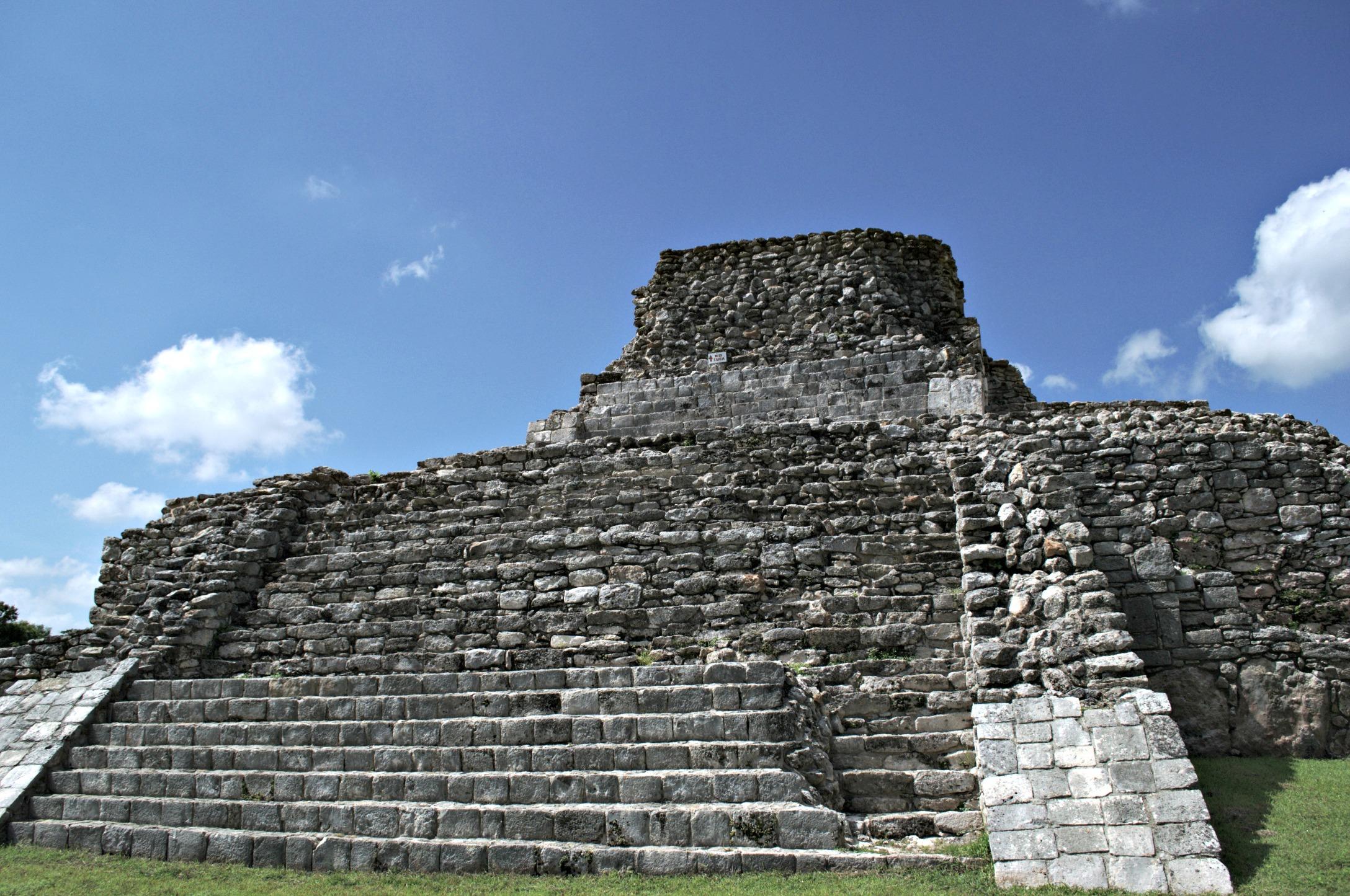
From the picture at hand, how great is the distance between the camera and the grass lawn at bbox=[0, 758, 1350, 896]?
18.3ft

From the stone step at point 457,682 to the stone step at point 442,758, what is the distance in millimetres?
610

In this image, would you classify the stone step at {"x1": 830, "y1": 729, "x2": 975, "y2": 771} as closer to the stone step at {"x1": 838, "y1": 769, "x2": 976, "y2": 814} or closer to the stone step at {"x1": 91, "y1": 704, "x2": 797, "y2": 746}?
the stone step at {"x1": 838, "y1": 769, "x2": 976, "y2": 814}

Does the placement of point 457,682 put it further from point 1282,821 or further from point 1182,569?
point 1182,569

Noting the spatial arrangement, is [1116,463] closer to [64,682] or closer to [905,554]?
[905,554]

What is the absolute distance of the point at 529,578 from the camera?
9.85 meters

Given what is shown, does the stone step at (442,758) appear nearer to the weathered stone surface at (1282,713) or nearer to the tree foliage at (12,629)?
the weathered stone surface at (1282,713)

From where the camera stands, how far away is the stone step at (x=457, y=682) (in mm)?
7473

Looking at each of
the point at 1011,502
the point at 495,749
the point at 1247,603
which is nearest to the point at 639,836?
the point at 495,749

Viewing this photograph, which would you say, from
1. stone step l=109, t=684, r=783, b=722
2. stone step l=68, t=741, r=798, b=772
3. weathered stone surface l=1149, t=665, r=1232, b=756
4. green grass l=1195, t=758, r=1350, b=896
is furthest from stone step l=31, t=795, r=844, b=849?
weathered stone surface l=1149, t=665, r=1232, b=756

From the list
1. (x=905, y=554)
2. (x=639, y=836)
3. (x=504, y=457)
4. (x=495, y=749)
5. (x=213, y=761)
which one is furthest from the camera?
(x=504, y=457)

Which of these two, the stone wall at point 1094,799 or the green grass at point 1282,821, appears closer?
the green grass at point 1282,821

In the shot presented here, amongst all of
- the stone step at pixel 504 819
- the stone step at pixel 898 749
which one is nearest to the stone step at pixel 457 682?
the stone step at pixel 898 749

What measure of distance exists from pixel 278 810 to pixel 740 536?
489 cm

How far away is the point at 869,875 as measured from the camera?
588 centimetres
